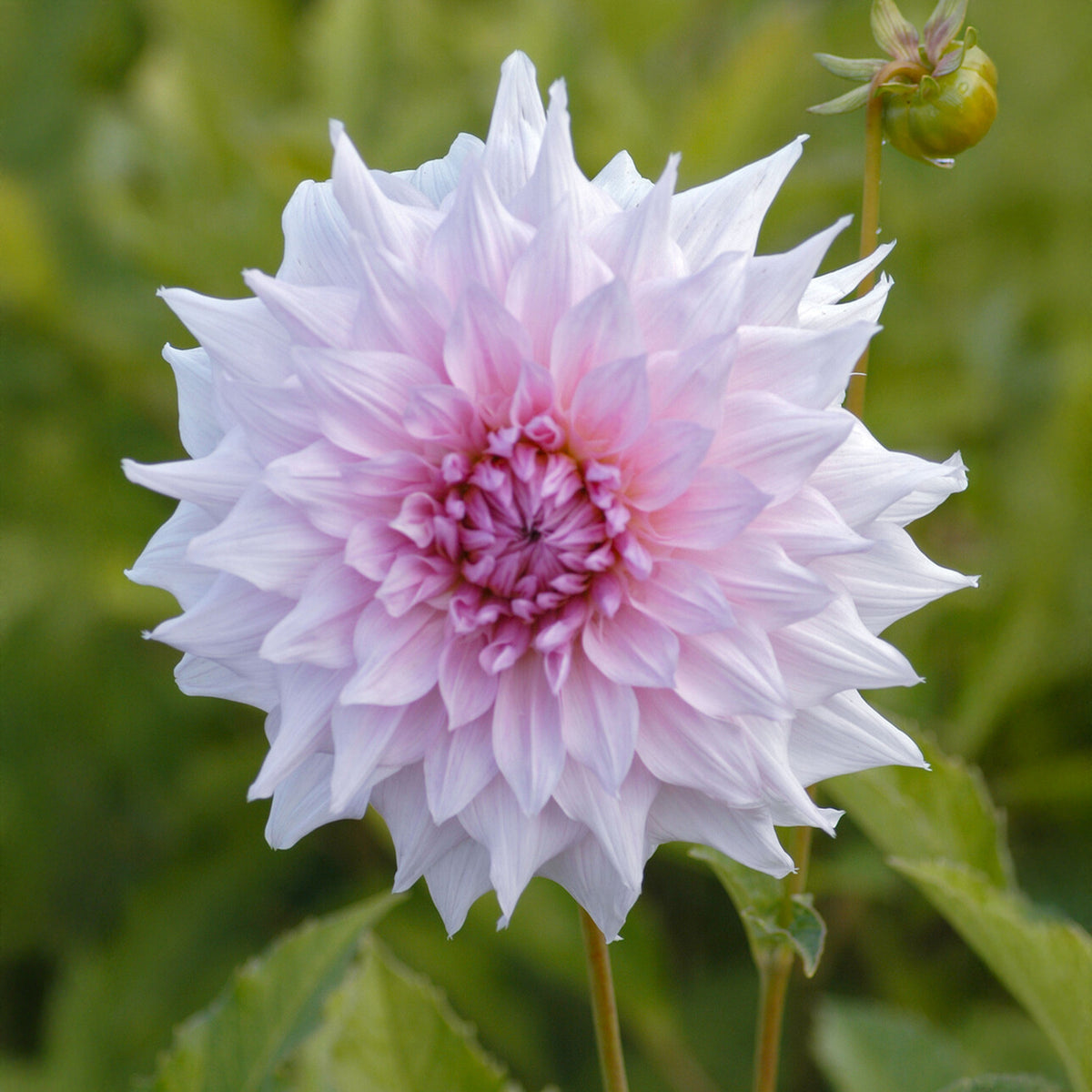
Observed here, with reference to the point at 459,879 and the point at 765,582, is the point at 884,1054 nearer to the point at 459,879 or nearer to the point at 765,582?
the point at 459,879

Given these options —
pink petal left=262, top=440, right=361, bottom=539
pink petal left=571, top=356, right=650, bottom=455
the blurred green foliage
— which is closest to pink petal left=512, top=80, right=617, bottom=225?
pink petal left=571, top=356, right=650, bottom=455

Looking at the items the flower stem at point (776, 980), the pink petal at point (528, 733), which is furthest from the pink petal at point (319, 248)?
the flower stem at point (776, 980)

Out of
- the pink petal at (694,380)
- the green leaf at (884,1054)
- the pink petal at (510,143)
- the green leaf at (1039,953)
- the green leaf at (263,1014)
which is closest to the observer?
the pink petal at (694,380)

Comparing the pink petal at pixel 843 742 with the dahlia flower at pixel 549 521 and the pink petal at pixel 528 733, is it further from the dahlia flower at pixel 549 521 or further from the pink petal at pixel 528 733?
the pink petal at pixel 528 733

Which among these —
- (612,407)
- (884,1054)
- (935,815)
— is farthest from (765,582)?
(884,1054)

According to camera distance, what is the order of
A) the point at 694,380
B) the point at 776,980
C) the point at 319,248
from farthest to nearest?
the point at 776,980, the point at 319,248, the point at 694,380

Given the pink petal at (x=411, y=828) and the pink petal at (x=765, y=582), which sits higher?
the pink petal at (x=765, y=582)
